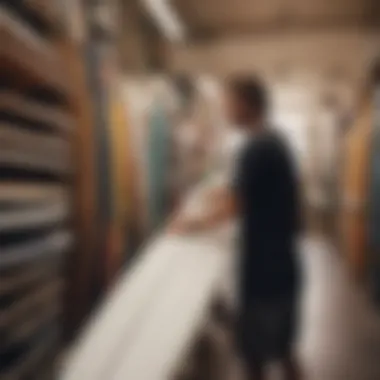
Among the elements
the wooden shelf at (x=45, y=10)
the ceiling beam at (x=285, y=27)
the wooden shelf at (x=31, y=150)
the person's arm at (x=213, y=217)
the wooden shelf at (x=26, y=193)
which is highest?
the ceiling beam at (x=285, y=27)

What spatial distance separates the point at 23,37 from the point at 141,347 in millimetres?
875

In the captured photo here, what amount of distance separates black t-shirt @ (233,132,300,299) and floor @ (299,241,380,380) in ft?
1.87

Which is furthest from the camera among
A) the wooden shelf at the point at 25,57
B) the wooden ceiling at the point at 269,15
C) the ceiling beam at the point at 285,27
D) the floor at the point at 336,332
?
A: the ceiling beam at the point at 285,27

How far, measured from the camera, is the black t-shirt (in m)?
2.34

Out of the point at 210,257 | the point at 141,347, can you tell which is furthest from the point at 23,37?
the point at 210,257

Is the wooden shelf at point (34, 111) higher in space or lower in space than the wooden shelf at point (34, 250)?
higher

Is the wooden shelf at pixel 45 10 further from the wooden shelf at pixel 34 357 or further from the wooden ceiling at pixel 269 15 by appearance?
the wooden ceiling at pixel 269 15

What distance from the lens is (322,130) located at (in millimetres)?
7672

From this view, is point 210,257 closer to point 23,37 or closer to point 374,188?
point 23,37

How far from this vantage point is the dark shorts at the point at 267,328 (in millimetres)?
2400

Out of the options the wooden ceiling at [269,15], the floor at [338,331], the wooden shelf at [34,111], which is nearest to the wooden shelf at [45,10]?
the wooden shelf at [34,111]

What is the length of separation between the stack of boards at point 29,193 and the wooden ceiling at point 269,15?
12.1 feet

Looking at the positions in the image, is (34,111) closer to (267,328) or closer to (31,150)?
(31,150)

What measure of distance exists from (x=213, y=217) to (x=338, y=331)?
6.17ft
